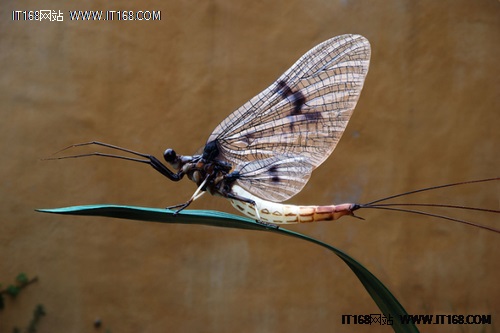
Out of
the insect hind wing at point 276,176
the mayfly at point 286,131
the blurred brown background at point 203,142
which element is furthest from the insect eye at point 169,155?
the blurred brown background at point 203,142

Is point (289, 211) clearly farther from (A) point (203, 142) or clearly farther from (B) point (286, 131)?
(A) point (203, 142)

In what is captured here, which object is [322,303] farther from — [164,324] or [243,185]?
[243,185]

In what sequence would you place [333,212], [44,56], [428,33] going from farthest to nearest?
[428,33]
[44,56]
[333,212]

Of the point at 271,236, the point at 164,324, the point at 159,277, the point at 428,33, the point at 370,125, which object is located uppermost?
the point at 428,33

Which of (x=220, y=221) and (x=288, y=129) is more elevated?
(x=288, y=129)

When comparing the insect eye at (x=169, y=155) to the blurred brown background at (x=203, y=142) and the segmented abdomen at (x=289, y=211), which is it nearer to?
the segmented abdomen at (x=289, y=211)

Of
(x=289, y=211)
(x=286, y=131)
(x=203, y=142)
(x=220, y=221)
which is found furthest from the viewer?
(x=203, y=142)

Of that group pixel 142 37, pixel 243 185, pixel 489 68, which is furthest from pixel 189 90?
pixel 243 185

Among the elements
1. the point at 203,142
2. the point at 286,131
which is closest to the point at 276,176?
the point at 286,131
